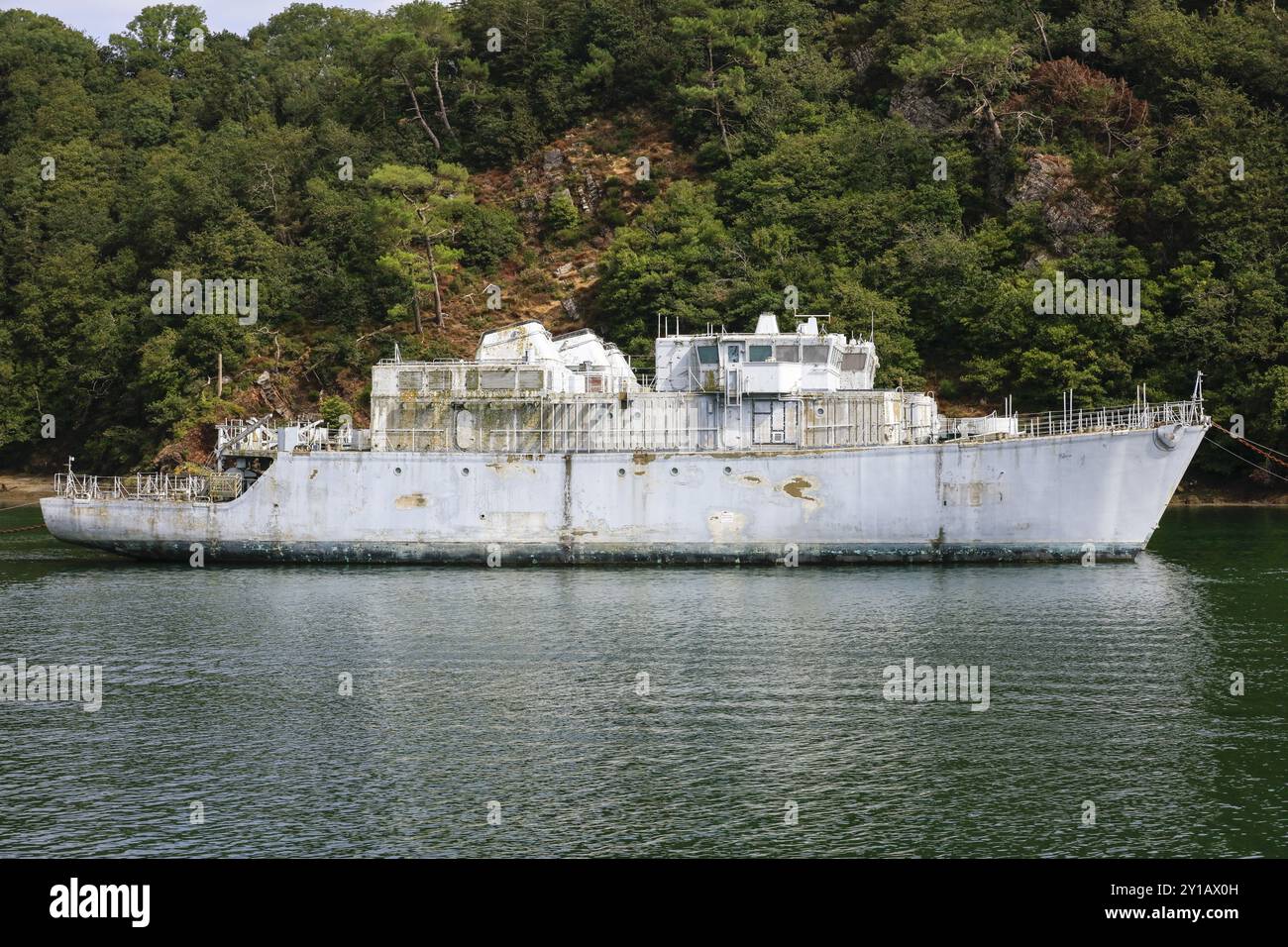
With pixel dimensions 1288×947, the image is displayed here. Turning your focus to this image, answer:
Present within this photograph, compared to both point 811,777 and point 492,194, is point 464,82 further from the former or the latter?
point 811,777

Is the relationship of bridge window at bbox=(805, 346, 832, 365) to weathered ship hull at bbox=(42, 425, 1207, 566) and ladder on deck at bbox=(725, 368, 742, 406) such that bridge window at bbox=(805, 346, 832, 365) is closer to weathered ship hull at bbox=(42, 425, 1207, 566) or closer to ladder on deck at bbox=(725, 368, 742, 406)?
ladder on deck at bbox=(725, 368, 742, 406)

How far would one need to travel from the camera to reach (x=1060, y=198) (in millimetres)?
61969

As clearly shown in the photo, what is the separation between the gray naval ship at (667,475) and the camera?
36.9m

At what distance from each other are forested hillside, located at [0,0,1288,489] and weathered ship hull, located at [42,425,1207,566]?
18589 mm


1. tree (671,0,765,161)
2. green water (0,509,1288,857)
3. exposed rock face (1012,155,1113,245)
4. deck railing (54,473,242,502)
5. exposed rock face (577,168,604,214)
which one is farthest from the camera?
exposed rock face (577,168,604,214)

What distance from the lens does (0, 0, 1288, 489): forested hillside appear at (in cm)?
5712

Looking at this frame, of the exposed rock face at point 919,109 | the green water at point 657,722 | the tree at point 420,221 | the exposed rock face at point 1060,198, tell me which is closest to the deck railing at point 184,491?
the green water at point 657,722

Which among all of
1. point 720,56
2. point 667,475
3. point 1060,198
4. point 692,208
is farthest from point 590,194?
point 667,475

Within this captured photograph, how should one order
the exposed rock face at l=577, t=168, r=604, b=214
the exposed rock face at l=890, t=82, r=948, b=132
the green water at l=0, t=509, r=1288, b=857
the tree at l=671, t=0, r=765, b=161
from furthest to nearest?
the exposed rock face at l=577, t=168, r=604, b=214 < the tree at l=671, t=0, r=765, b=161 < the exposed rock face at l=890, t=82, r=948, b=132 < the green water at l=0, t=509, r=1288, b=857

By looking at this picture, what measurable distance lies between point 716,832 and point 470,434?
2560cm

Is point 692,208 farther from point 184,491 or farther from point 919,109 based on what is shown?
point 184,491

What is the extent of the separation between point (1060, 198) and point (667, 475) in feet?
108

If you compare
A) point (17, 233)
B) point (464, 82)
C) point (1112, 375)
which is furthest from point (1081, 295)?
point (17, 233)

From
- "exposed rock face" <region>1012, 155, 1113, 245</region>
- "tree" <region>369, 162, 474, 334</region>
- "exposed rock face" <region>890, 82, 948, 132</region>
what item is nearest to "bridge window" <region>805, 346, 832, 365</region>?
"exposed rock face" <region>1012, 155, 1113, 245</region>
